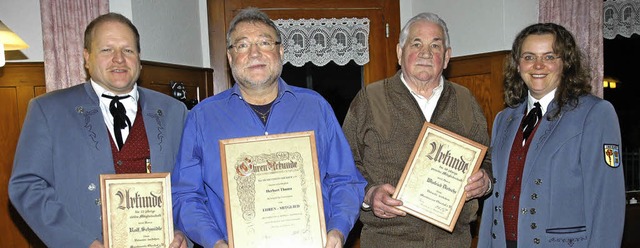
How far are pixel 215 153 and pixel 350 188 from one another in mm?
642

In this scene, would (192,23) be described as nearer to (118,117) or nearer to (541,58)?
(118,117)

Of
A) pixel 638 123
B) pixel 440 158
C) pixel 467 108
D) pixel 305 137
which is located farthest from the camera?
pixel 638 123

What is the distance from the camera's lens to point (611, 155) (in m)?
2.66

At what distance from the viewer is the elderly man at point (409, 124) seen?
3.05m

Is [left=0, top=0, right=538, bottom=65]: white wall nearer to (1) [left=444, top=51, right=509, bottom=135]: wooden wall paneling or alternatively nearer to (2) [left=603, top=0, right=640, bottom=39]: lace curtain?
(1) [left=444, top=51, right=509, bottom=135]: wooden wall paneling

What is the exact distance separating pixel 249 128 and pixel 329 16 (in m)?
3.84

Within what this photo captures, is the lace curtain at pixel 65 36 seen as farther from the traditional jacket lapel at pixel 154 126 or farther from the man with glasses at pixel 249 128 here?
the man with glasses at pixel 249 128

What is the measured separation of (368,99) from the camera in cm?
322

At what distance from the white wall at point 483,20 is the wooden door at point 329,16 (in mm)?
435

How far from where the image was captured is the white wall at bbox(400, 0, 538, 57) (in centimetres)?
547

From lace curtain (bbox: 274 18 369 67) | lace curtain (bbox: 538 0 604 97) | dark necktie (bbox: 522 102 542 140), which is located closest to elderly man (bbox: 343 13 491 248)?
dark necktie (bbox: 522 102 542 140)

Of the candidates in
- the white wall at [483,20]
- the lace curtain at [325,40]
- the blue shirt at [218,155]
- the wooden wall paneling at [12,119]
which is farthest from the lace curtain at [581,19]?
the wooden wall paneling at [12,119]

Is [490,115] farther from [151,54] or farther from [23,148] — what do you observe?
[23,148]

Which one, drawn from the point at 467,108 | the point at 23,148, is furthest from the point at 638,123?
the point at 23,148
